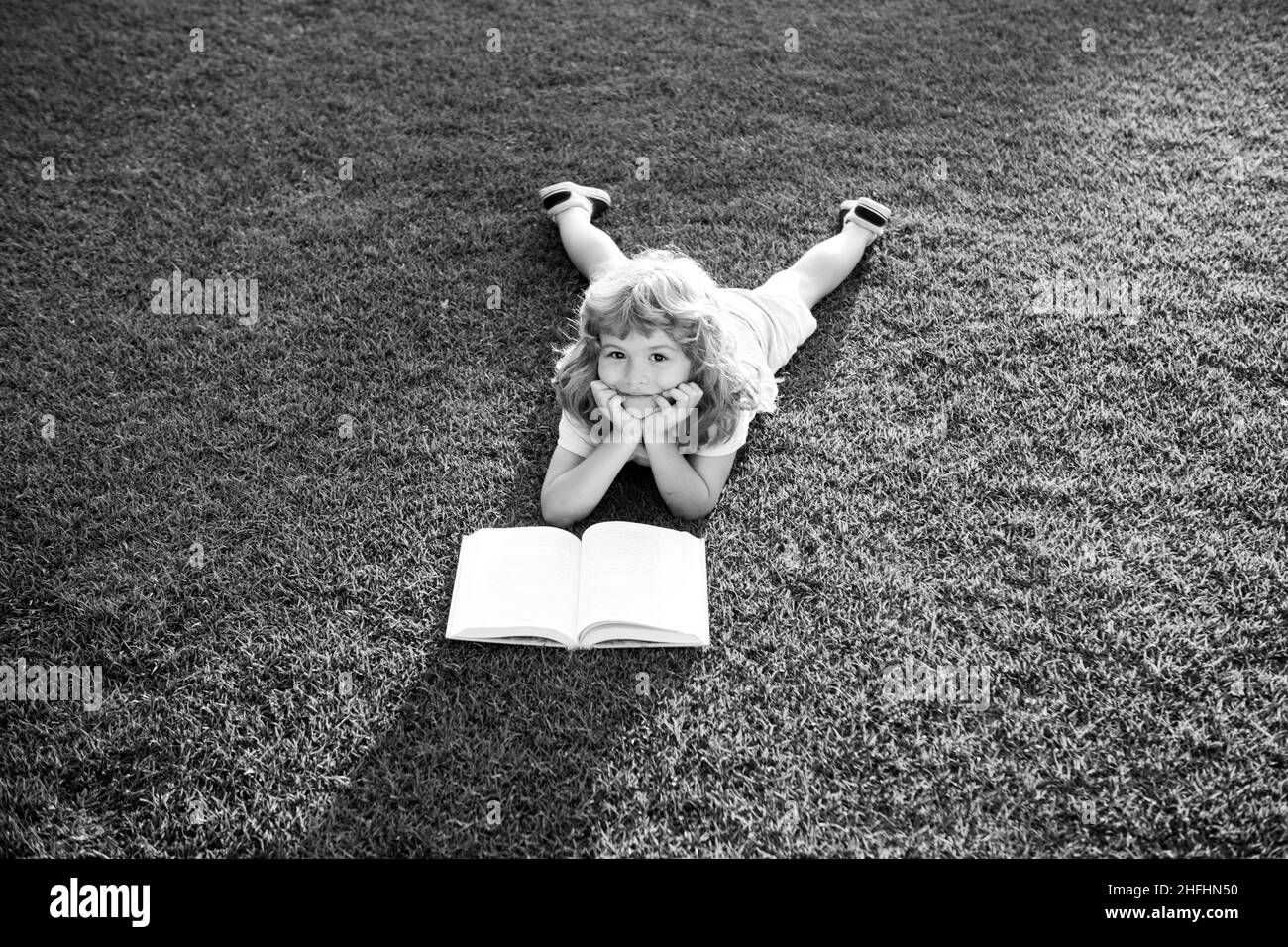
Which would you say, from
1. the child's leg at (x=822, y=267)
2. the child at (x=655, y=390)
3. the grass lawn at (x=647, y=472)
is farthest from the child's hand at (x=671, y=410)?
the child's leg at (x=822, y=267)

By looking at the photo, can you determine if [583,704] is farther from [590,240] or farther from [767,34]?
[767,34]

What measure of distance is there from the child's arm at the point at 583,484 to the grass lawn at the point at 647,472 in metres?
0.13

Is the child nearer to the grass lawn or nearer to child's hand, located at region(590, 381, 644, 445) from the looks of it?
child's hand, located at region(590, 381, 644, 445)

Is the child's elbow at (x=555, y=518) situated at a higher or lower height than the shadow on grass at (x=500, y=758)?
higher

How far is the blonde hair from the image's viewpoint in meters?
2.84

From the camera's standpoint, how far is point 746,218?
4.24m

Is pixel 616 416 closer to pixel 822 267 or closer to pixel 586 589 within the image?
pixel 586 589

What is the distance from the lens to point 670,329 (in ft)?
9.40

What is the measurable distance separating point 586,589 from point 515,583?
219mm

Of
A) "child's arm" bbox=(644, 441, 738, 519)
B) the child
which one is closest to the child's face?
the child

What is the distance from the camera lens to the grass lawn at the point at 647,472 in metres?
2.48

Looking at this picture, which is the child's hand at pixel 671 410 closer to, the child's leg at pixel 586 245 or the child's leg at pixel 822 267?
the child's leg at pixel 822 267
